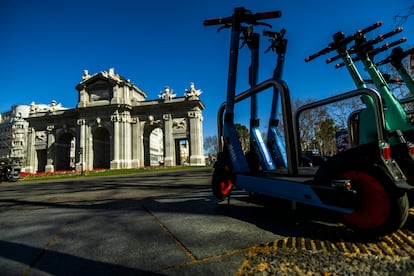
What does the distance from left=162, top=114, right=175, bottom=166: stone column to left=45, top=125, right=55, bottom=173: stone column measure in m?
20.8

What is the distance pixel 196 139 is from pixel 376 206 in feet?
108

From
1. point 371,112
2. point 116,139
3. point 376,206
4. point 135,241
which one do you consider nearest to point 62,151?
point 116,139

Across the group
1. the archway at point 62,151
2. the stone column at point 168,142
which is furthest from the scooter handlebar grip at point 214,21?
the archway at point 62,151

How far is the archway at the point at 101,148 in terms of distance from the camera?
1487 inches

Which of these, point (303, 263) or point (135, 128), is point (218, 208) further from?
point (135, 128)

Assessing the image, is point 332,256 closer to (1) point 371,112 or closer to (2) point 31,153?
(1) point 371,112

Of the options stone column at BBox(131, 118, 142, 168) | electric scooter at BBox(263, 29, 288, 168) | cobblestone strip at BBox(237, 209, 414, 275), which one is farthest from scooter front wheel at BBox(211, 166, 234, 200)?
stone column at BBox(131, 118, 142, 168)

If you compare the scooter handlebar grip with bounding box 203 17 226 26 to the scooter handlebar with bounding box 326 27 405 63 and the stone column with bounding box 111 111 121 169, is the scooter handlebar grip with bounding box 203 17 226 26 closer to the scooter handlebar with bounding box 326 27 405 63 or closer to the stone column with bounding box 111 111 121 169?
the scooter handlebar with bounding box 326 27 405 63

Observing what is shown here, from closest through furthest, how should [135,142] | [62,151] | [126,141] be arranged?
[126,141] → [135,142] → [62,151]

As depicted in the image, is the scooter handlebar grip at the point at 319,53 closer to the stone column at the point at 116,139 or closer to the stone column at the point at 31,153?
the stone column at the point at 116,139

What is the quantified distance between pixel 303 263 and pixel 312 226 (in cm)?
100

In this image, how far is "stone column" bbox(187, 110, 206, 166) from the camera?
1334 inches

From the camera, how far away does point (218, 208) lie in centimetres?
371

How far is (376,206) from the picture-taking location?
2012 millimetres
